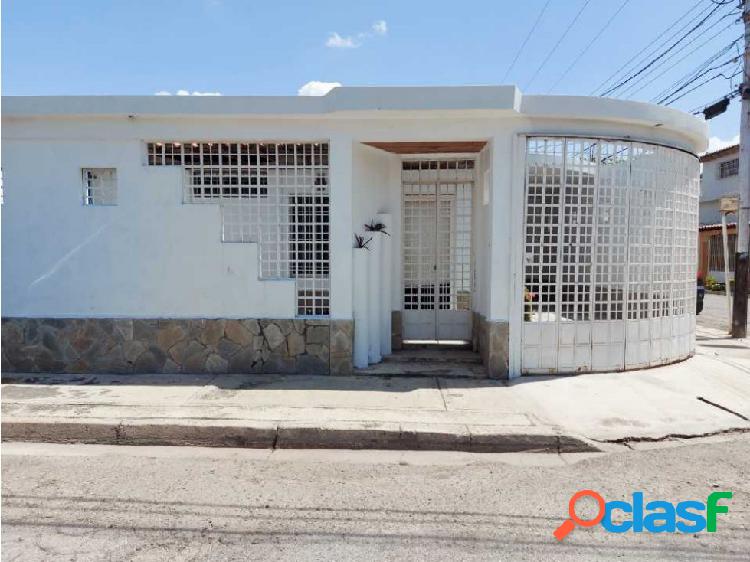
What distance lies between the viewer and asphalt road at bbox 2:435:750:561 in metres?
2.88

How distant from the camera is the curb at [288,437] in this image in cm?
443

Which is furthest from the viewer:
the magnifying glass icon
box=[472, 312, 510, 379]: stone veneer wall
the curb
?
box=[472, 312, 510, 379]: stone veneer wall

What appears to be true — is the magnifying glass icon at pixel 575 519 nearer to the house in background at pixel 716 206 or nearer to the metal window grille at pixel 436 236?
the metal window grille at pixel 436 236

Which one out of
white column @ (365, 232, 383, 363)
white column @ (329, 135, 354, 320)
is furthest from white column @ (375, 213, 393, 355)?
white column @ (329, 135, 354, 320)

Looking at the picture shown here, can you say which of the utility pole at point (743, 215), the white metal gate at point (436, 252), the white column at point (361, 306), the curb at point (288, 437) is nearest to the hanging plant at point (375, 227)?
the white column at point (361, 306)

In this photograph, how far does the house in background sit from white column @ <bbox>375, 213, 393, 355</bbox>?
72.5 ft

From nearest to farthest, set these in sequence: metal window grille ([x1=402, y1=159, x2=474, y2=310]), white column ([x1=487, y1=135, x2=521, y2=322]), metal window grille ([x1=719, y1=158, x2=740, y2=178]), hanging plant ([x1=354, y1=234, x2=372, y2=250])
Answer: white column ([x1=487, y1=135, x2=521, y2=322]), hanging plant ([x1=354, y1=234, x2=372, y2=250]), metal window grille ([x1=402, y1=159, x2=474, y2=310]), metal window grille ([x1=719, y1=158, x2=740, y2=178])

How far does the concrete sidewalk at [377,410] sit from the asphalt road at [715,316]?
223 inches

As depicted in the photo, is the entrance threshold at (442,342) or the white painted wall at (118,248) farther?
the entrance threshold at (442,342)

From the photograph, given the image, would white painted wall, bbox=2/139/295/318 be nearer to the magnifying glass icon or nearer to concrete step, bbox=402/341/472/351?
concrete step, bbox=402/341/472/351

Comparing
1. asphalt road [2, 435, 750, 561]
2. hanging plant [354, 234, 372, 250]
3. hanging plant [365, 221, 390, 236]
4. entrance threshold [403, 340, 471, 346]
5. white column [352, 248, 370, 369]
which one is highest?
hanging plant [365, 221, 390, 236]

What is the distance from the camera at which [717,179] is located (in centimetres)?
2614

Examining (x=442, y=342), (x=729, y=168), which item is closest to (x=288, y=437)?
(x=442, y=342)

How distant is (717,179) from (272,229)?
28.2 m
